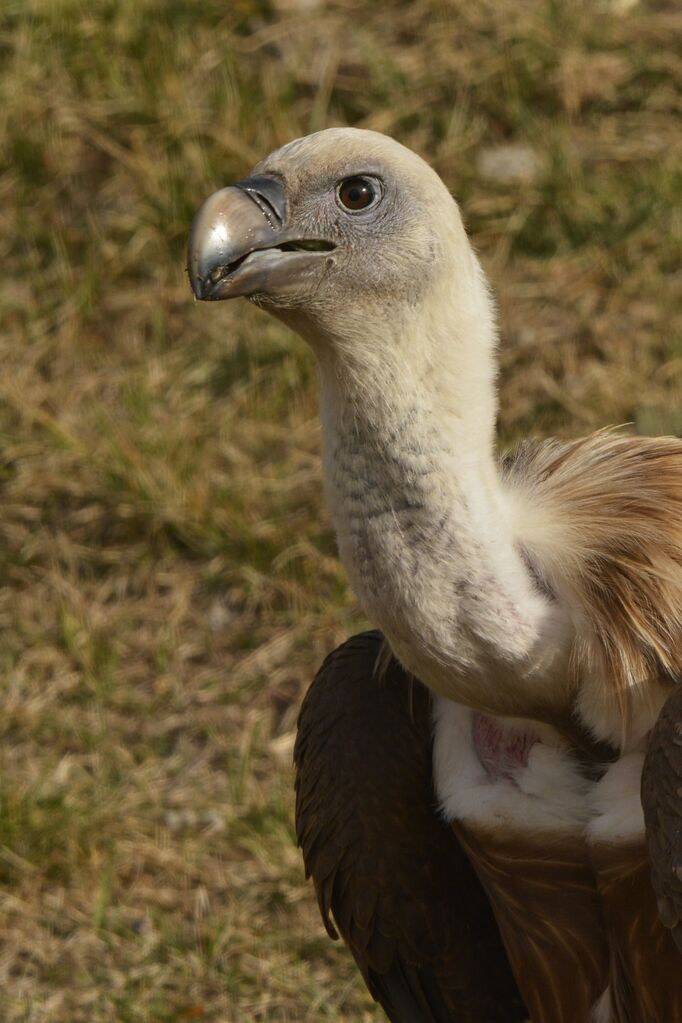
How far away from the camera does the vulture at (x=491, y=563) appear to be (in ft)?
8.33

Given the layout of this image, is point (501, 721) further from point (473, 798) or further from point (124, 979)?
point (124, 979)

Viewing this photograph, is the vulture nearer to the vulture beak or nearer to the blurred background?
the vulture beak

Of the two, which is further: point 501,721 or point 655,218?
point 655,218

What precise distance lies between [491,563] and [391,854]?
831 millimetres

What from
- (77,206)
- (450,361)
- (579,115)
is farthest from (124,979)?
(579,115)

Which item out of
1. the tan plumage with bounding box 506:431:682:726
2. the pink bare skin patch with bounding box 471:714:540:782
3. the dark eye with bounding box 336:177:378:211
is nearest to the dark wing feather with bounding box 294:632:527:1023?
the pink bare skin patch with bounding box 471:714:540:782

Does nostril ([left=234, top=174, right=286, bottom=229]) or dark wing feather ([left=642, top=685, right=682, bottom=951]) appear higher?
nostril ([left=234, top=174, right=286, bottom=229])

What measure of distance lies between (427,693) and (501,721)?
10.3 inches

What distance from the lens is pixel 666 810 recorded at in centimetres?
257

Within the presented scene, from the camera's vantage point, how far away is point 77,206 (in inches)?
232

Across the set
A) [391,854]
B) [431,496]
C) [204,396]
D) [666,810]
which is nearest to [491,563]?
[431,496]

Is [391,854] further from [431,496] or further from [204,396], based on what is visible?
[204,396]

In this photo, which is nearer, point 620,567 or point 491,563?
point 491,563

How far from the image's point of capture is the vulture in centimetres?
254
